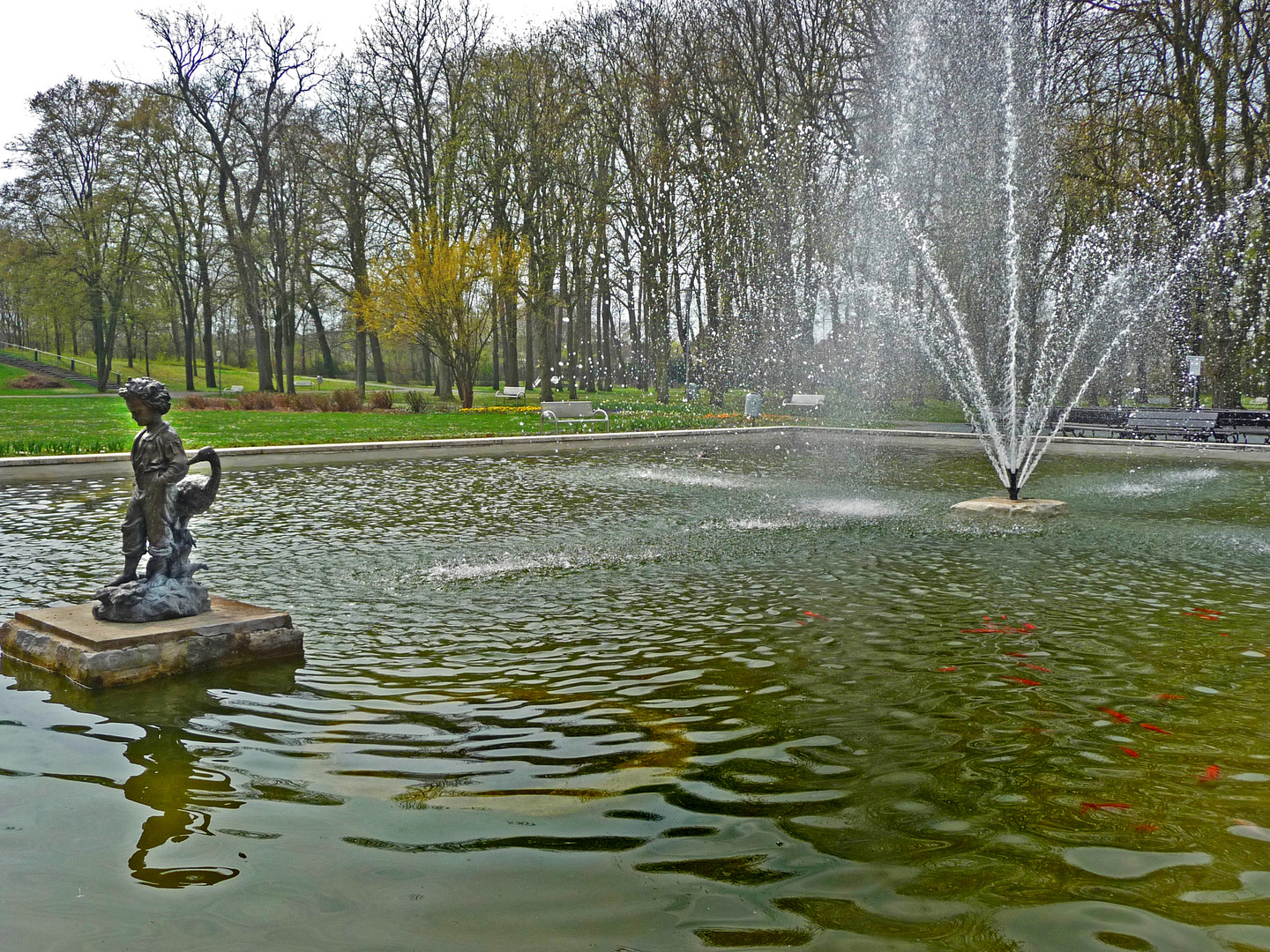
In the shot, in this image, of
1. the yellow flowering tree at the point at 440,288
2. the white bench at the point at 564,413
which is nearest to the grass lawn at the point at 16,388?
the yellow flowering tree at the point at 440,288

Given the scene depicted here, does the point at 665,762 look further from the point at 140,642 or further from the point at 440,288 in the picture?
the point at 440,288

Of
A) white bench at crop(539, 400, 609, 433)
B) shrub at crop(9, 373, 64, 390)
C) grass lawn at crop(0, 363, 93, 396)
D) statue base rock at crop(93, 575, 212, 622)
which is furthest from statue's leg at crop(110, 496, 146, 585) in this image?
shrub at crop(9, 373, 64, 390)

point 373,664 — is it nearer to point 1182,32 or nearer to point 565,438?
point 565,438

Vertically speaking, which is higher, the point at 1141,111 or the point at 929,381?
the point at 1141,111

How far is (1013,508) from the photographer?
11.8m

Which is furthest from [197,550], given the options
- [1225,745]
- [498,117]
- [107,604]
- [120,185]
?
[120,185]

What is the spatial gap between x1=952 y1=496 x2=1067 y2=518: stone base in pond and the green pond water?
7.87ft

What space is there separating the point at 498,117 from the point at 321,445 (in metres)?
21.4

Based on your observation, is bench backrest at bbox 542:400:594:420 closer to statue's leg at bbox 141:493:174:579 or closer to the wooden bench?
the wooden bench

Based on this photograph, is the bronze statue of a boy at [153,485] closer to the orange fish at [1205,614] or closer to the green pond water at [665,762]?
the green pond water at [665,762]

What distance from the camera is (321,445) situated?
19.7 metres

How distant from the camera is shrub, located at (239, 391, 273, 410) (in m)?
32.4

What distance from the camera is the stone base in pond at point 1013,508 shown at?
11758mm

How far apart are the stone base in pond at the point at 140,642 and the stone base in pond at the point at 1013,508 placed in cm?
878
